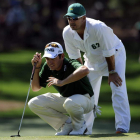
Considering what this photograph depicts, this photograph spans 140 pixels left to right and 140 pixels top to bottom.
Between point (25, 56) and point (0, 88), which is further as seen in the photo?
point (25, 56)

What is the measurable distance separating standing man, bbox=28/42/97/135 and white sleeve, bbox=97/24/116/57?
466mm

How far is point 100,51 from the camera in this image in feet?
20.9

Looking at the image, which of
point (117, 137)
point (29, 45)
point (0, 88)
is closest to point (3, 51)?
point (29, 45)

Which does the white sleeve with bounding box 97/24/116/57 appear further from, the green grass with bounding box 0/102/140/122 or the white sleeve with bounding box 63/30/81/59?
the green grass with bounding box 0/102/140/122

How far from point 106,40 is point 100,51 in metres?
0.29

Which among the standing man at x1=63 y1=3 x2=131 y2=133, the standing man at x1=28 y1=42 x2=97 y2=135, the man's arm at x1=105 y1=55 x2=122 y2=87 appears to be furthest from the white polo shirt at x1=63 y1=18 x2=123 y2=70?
the standing man at x1=28 y1=42 x2=97 y2=135

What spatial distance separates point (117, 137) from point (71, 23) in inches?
64.1

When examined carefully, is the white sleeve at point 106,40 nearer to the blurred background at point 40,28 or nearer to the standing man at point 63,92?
the standing man at point 63,92

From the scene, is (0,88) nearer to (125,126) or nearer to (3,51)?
(3,51)

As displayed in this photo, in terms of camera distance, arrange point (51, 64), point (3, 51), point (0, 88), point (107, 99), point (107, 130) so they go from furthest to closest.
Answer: point (3, 51) → point (0, 88) → point (107, 99) → point (107, 130) → point (51, 64)

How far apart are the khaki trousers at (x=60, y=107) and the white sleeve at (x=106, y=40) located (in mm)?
661

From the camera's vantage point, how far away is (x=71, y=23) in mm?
6012

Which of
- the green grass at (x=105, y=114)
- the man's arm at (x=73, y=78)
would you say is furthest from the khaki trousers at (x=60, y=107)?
the green grass at (x=105, y=114)

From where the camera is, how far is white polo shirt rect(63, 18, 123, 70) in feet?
20.0
